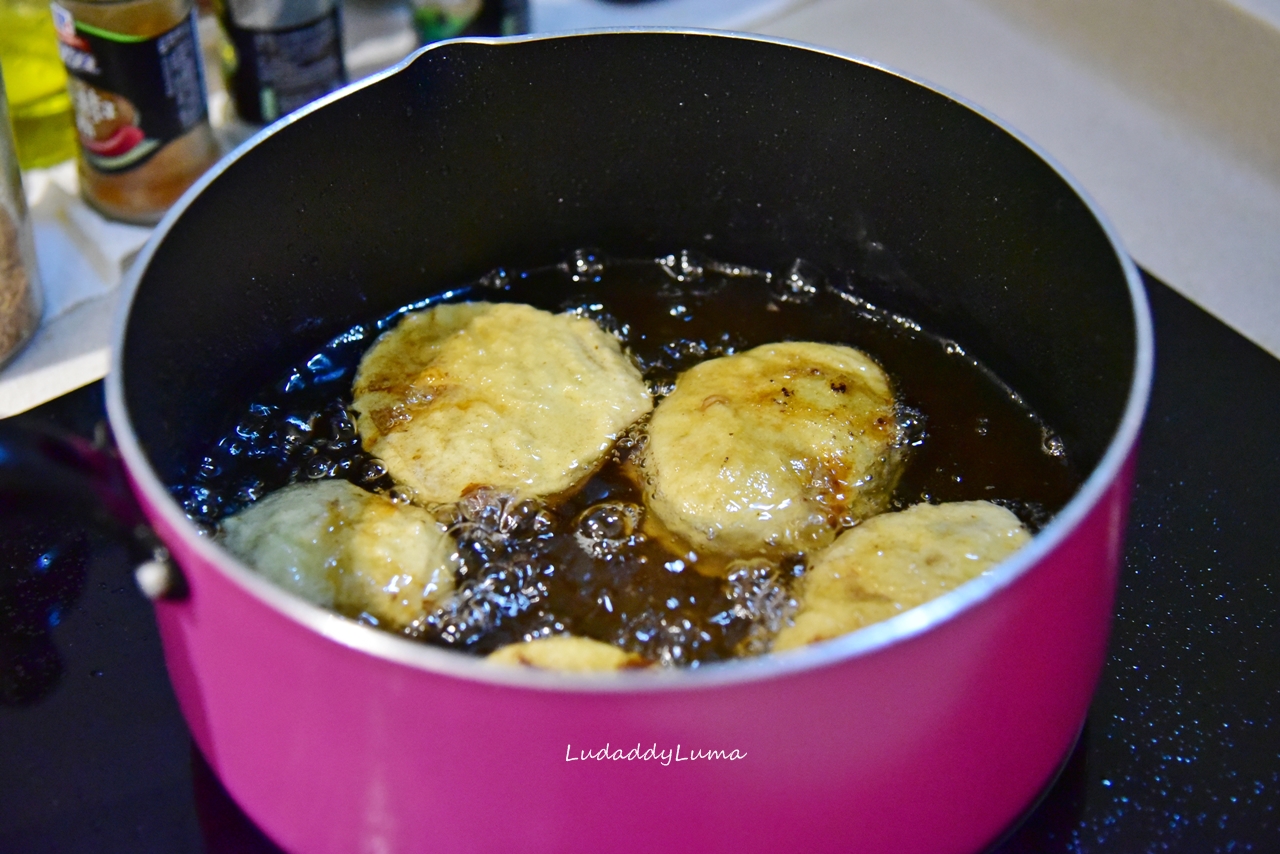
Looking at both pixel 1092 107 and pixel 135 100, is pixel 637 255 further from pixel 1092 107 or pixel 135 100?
pixel 1092 107

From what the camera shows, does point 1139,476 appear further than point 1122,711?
Yes

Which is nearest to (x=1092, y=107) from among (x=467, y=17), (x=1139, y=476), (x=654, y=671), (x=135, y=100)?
(x=1139, y=476)

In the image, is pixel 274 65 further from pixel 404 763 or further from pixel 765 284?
pixel 404 763

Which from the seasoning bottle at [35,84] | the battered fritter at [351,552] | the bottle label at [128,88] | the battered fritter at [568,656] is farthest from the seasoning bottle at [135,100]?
the battered fritter at [568,656]

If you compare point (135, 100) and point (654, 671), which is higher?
point (654, 671)

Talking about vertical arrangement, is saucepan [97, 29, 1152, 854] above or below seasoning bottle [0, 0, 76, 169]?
above

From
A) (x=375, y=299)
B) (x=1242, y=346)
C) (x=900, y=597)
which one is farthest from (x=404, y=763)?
(x=1242, y=346)

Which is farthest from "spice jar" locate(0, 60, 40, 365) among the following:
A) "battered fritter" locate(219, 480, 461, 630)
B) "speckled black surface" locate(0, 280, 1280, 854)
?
"battered fritter" locate(219, 480, 461, 630)

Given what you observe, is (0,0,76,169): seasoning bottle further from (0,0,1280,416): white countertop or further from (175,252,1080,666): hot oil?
(175,252,1080,666): hot oil
